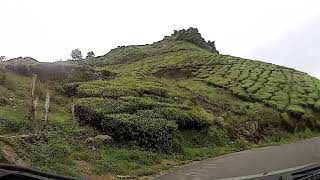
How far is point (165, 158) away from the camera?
15758mm

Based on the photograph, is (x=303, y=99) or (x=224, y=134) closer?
(x=224, y=134)

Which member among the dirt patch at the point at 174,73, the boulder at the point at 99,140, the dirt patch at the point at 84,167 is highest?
the dirt patch at the point at 174,73

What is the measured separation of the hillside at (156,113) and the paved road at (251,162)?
0.90 m

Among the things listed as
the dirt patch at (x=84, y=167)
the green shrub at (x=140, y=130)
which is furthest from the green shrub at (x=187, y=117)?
the dirt patch at (x=84, y=167)

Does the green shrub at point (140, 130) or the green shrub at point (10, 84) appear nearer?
the green shrub at point (140, 130)

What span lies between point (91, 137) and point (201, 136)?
6.20 m

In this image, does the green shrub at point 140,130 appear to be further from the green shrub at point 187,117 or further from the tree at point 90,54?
the tree at point 90,54

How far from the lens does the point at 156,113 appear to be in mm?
18406

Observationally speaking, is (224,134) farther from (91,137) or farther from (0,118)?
(0,118)

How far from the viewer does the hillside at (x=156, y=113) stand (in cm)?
1374

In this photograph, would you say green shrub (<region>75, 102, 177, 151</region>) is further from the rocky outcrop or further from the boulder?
the rocky outcrop

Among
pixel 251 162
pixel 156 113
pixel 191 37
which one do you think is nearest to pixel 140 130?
pixel 156 113

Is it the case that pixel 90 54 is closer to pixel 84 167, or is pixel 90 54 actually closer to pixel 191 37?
pixel 191 37

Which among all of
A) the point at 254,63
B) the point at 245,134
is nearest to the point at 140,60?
the point at 254,63
